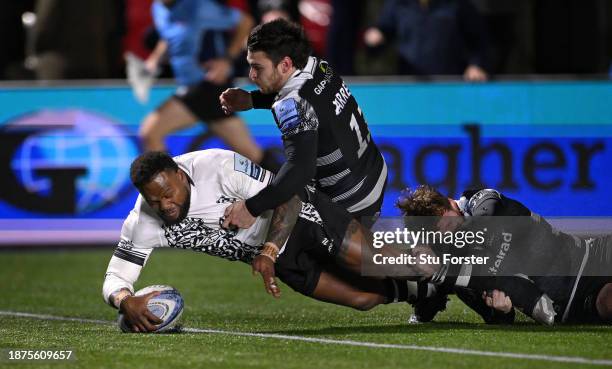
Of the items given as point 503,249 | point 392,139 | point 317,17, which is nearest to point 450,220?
point 503,249

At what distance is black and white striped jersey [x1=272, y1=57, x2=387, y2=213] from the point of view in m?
7.50

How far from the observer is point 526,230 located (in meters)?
7.70

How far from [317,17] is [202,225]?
7.39 m

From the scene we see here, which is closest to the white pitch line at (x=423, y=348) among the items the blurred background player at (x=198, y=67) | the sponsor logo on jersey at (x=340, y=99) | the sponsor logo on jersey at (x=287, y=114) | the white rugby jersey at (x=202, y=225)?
the white rugby jersey at (x=202, y=225)

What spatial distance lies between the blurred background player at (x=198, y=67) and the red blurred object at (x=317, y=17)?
1.70 metres

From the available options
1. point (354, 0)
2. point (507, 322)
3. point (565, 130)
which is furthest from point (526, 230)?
point (354, 0)

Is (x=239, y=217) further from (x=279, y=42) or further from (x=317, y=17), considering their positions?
(x=317, y=17)

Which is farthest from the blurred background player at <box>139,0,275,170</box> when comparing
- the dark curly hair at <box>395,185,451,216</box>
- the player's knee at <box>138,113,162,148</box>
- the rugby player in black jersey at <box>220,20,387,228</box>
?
the dark curly hair at <box>395,185,451,216</box>

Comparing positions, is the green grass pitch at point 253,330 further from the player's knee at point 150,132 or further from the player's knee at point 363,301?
the player's knee at point 150,132

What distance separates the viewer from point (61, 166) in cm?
1258

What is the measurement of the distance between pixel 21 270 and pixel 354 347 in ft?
18.5

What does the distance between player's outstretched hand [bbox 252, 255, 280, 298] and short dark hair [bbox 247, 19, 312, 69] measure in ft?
4.05

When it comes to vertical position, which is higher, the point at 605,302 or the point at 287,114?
the point at 287,114

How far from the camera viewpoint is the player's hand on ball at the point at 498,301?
754 centimetres
